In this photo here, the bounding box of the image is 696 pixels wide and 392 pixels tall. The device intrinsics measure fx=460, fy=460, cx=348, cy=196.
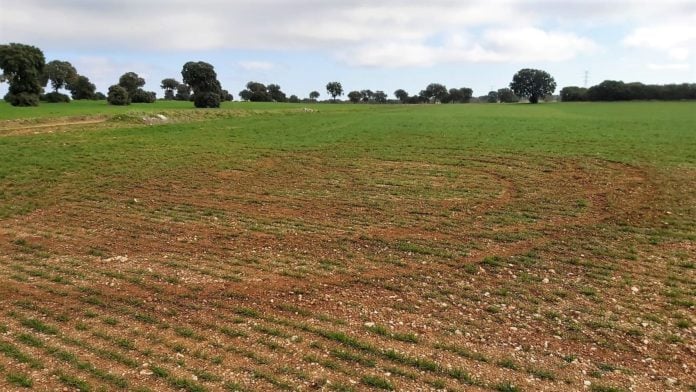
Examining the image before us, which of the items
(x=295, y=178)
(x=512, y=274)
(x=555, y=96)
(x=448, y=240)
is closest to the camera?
(x=512, y=274)

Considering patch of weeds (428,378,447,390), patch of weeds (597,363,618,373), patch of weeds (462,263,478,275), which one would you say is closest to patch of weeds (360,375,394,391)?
patch of weeds (428,378,447,390)

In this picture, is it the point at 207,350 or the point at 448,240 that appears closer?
the point at 207,350

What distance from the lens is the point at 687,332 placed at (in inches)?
262

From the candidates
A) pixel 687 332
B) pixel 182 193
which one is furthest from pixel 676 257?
pixel 182 193

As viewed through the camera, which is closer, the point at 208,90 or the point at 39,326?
the point at 39,326

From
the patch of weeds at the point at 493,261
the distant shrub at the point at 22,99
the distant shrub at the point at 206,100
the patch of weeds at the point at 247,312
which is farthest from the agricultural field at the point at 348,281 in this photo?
the distant shrub at the point at 206,100

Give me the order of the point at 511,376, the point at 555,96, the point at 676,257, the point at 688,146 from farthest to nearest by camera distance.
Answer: the point at 555,96
the point at 688,146
the point at 676,257
the point at 511,376

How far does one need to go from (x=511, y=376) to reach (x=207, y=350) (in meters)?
3.84

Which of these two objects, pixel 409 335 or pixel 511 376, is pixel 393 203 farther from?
pixel 511 376

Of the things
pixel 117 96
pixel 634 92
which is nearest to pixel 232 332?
pixel 117 96

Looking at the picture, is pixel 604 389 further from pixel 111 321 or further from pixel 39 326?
pixel 39 326

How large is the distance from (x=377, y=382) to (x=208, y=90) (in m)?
80.9

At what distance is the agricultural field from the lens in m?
5.67

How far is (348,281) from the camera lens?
8.34m
